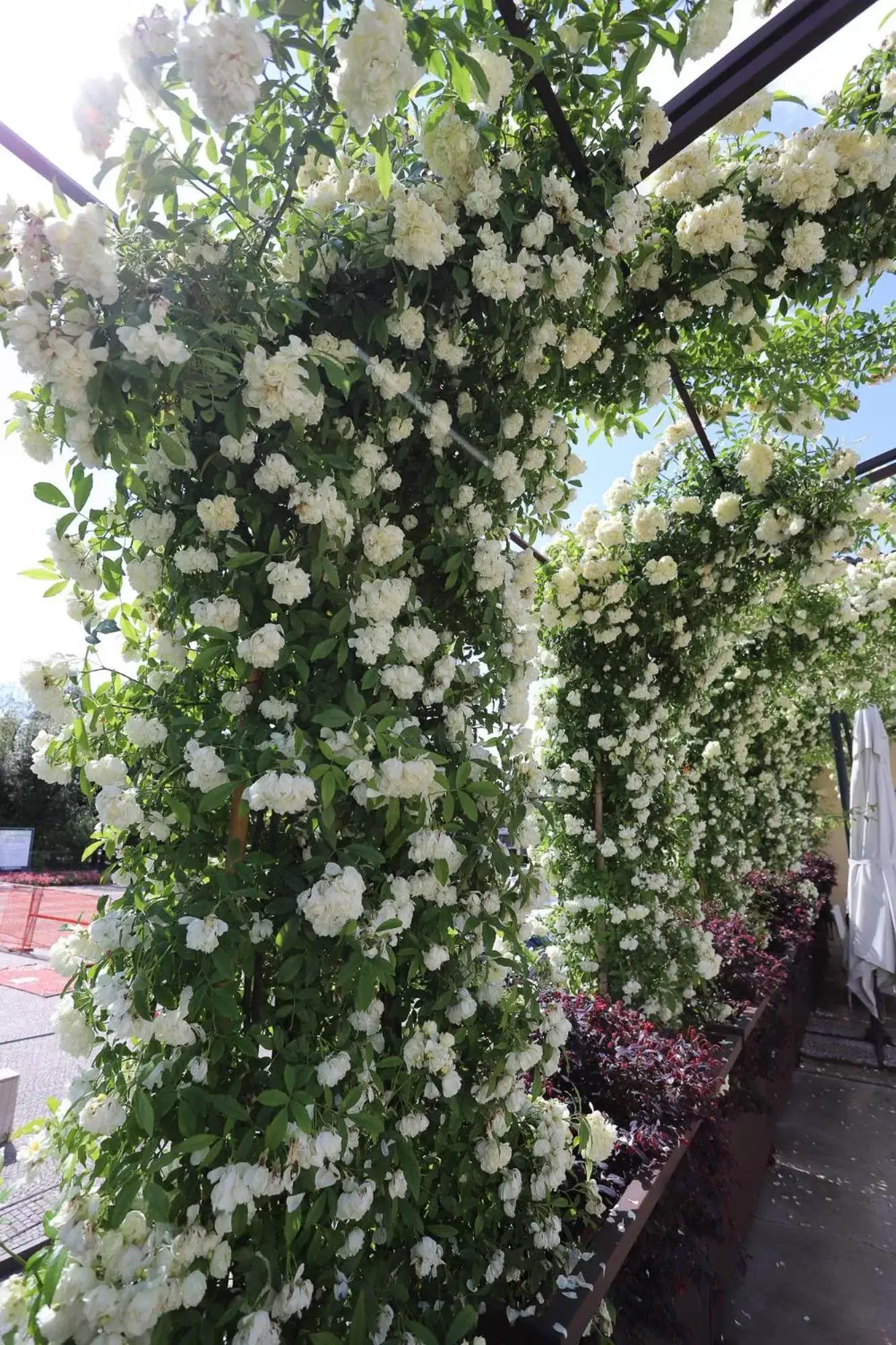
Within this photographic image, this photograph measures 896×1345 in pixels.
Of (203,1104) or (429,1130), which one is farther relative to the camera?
(429,1130)

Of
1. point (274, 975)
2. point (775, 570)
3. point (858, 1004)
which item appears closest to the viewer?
point (274, 975)

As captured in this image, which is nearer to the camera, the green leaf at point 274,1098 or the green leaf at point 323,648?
the green leaf at point 274,1098

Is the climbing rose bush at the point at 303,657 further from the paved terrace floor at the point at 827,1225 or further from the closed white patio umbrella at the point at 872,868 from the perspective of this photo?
the closed white patio umbrella at the point at 872,868

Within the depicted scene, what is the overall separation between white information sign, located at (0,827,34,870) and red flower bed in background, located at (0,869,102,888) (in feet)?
0.43

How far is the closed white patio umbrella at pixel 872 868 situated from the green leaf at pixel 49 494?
5.28 m

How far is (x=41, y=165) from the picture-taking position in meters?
1.33

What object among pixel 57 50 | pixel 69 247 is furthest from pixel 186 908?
pixel 57 50

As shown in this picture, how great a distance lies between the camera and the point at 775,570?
10.4ft

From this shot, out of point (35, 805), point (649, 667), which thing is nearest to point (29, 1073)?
point (649, 667)

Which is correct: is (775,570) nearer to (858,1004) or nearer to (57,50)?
(57,50)

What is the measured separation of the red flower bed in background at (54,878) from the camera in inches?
572

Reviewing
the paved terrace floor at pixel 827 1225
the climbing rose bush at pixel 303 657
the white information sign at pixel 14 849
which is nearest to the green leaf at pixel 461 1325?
the climbing rose bush at pixel 303 657

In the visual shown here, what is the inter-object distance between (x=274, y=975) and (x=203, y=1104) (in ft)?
0.58

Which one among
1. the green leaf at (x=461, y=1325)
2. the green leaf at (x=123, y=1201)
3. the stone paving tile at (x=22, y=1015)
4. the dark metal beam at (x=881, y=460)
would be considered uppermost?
the dark metal beam at (x=881, y=460)
